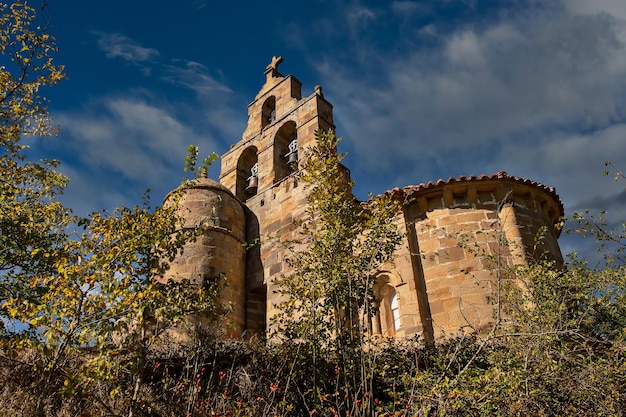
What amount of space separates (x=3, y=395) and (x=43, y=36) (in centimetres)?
487

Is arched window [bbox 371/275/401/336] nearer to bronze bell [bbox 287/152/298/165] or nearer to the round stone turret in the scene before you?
the round stone turret

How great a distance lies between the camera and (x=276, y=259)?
11.3 metres

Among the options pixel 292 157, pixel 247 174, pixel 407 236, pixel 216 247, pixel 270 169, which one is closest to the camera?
pixel 407 236

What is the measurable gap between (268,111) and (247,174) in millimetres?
A: 2163

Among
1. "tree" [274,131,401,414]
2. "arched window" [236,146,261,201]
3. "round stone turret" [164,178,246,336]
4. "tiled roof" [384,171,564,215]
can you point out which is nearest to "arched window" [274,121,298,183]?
"arched window" [236,146,261,201]

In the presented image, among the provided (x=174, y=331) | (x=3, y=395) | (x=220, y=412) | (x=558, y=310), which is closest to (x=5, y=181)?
(x=3, y=395)

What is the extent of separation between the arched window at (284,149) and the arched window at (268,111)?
3.68ft

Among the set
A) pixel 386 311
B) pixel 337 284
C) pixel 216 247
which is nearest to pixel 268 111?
pixel 216 247

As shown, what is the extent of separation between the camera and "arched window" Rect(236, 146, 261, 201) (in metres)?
13.8

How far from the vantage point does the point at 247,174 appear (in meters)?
14.6

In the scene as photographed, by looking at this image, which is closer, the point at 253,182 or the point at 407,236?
the point at 407,236

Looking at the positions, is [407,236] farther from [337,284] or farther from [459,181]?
[337,284]

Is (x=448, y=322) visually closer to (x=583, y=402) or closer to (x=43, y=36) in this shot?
(x=583, y=402)

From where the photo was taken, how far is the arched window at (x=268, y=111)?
14938 mm
